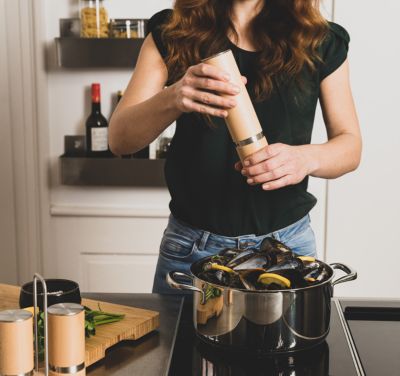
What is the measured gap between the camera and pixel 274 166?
121 cm

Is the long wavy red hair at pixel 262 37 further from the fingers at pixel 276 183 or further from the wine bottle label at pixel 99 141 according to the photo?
the wine bottle label at pixel 99 141

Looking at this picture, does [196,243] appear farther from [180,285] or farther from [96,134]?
[96,134]

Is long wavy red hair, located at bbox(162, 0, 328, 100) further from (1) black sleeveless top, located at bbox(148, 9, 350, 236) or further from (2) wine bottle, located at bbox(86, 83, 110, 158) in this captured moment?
(2) wine bottle, located at bbox(86, 83, 110, 158)

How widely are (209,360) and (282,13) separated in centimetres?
89

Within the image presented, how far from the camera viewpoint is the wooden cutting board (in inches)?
41.7

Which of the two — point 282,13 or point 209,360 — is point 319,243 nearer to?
point 282,13

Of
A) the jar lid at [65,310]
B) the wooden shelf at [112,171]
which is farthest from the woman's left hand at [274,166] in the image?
the wooden shelf at [112,171]

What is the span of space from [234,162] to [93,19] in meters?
1.17

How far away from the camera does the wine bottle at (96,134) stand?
2492 millimetres

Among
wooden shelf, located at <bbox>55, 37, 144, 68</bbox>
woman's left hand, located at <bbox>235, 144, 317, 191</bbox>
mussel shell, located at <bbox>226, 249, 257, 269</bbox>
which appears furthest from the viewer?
wooden shelf, located at <bbox>55, 37, 144, 68</bbox>

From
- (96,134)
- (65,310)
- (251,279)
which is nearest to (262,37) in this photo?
(251,279)

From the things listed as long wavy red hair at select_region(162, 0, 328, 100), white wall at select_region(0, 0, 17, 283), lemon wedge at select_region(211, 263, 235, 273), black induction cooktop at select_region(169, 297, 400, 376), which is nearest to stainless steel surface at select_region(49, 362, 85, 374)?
black induction cooktop at select_region(169, 297, 400, 376)

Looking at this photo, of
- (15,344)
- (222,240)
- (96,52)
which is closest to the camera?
(15,344)

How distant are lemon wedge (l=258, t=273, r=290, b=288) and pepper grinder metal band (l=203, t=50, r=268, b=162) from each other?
258mm
